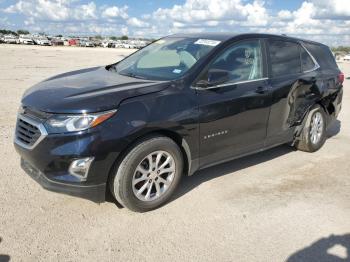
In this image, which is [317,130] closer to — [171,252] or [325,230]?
[325,230]

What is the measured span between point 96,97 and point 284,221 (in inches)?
88.9

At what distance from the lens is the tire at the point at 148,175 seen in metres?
3.62

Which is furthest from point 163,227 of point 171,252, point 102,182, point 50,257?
point 50,257

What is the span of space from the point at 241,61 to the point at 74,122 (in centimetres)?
228

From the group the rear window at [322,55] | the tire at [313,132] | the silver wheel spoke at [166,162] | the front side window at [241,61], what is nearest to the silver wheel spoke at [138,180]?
the silver wheel spoke at [166,162]

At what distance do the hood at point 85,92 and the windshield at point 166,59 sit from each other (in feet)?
0.91

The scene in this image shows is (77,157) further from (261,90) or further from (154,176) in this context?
(261,90)

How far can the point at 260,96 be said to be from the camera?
469 centimetres

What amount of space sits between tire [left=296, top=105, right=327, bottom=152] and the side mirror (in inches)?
84.6

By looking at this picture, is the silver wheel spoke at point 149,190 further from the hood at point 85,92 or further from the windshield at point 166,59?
the windshield at point 166,59

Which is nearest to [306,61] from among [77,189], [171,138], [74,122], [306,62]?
[306,62]

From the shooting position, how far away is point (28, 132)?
3648 mm

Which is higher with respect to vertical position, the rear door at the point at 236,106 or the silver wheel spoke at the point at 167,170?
the rear door at the point at 236,106

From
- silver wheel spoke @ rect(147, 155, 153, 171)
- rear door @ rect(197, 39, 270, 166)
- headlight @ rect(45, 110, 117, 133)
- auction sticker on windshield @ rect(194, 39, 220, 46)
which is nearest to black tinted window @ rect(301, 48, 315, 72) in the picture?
rear door @ rect(197, 39, 270, 166)
